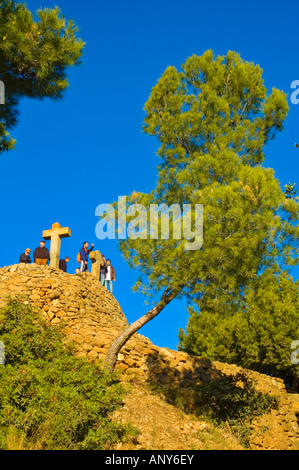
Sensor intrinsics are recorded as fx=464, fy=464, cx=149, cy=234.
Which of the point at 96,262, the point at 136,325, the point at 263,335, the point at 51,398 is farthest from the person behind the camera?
the point at 96,262

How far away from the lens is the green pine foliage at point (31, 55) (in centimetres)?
1320

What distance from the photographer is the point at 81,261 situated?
21891 mm

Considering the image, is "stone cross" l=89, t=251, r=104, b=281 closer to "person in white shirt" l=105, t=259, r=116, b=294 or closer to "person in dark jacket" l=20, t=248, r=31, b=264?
"person in white shirt" l=105, t=259, r=116, b=294

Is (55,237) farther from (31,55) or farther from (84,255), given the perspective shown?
(31,55)

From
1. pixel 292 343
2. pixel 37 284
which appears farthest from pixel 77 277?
pixel 292 343

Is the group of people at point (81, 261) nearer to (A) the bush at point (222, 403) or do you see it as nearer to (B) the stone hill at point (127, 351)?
(B) the stone hill at point (127, 351)

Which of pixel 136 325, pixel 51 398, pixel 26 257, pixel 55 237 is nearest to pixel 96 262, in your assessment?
pixel 55 237

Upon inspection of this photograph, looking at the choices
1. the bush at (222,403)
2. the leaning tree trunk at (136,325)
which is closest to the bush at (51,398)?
the leaning tree trunk at (136,325)

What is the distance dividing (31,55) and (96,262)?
10581 mm

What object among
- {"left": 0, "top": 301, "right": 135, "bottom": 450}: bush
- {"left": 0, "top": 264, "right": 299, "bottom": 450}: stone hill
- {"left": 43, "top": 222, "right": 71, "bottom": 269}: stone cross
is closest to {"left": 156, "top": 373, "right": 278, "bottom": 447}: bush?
{"left": 0, "top": 264, "right": 299, "bottom": 450}: stone hill

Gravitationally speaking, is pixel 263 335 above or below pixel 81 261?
below

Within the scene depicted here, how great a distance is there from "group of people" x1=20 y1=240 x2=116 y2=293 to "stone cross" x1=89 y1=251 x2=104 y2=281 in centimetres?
26

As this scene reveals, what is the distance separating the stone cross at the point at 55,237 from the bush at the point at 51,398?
272 inches

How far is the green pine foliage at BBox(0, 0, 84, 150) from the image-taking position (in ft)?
43.3
